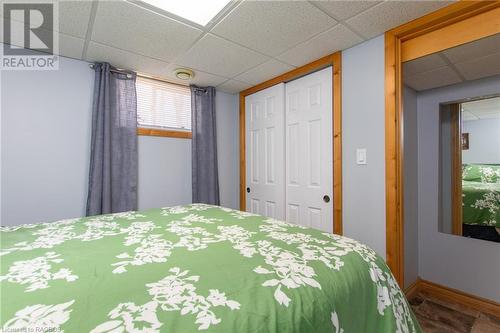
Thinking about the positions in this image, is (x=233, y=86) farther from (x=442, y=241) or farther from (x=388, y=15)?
(x=442, y=241)

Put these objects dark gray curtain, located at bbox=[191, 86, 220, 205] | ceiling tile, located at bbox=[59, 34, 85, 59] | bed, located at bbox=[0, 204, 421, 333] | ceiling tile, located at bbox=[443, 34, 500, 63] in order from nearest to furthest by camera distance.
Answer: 1. bed, located at bbox=[0, 204, 421, 333]
2. ceiling tile, located at bbox=[443, 34, 500, 63]
3. ceiling tile, located at bbox=[59, 34, 85, 59]
4. dark gray curtain, located at bbox=[191, 86, 220, 205]

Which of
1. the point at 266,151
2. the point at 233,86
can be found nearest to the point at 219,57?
the point at 233,86

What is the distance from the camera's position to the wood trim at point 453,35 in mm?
1438

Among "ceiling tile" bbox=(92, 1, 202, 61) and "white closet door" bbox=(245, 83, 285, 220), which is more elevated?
"ceiling tile" bbox=(92, 1, 202, 61)

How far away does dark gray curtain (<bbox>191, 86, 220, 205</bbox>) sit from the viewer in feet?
9.45

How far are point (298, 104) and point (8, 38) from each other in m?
2.51

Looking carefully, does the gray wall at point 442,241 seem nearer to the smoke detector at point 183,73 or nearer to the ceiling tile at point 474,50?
the ceiling tile at point 474,50

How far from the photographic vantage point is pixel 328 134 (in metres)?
2.25

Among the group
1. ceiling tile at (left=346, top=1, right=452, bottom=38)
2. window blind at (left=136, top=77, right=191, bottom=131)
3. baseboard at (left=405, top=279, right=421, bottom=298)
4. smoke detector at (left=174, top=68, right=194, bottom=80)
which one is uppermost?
ceiling tile at (left=346, top=1, right=452, bottom=38)

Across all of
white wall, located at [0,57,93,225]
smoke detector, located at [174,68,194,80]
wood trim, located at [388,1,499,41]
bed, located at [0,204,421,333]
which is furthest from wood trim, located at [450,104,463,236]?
white wall, located at [0,57,93,225]

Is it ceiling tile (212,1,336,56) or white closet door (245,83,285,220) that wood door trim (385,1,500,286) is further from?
white closet door (245,83,285,220)

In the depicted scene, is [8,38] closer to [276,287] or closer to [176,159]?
[176,159]

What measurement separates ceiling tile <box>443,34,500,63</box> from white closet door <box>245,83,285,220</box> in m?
→ 1.47

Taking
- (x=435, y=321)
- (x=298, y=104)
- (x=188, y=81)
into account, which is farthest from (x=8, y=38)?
(x=435, y=321)
